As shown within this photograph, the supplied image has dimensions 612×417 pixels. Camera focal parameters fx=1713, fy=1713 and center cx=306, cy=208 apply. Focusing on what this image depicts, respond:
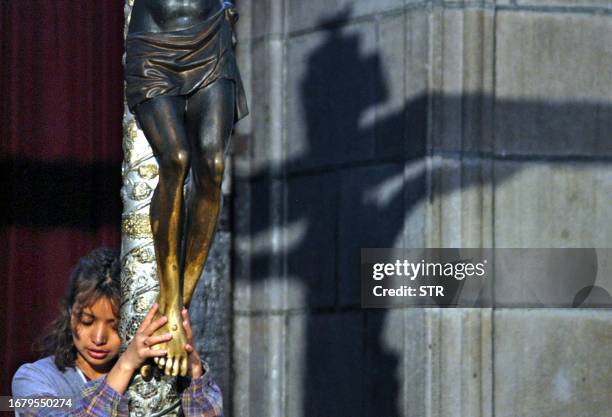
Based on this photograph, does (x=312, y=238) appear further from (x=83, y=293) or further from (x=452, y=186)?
→ (x=83, y=293)

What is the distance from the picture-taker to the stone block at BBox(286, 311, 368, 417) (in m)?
7.46

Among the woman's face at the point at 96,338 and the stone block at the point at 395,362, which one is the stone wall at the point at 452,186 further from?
the woman's face at the point at 96,338

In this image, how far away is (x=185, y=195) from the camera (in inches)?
193

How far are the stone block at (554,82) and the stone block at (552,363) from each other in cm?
72

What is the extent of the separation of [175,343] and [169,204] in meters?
0.39

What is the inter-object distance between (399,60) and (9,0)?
76.1 inches

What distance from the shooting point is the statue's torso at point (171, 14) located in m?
4.80

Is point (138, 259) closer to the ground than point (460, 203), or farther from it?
closer to the ground

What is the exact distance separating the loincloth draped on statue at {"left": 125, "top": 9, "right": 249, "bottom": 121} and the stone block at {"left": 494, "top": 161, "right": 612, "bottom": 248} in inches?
104

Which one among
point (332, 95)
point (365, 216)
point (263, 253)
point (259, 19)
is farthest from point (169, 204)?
point (259, 19)

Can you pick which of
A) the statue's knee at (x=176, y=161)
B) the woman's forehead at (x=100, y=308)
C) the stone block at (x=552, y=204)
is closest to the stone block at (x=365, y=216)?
the stone block at (x=552, y=204)

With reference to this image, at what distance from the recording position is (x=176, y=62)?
4.78m

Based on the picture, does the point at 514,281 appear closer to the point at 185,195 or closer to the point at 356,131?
the point at 356,131

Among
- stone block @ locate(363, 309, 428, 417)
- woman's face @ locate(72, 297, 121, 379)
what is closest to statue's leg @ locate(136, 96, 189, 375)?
woman's face @ locate(72, 297, 121, 379)
